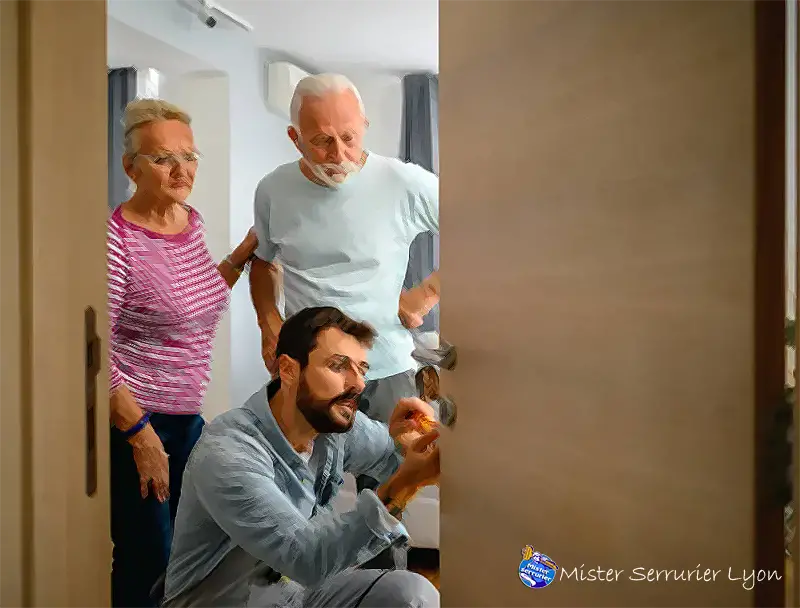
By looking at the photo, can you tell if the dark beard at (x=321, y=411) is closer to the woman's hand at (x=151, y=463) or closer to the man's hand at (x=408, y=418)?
the man's hand at (x=408, y=418)

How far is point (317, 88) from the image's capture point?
1408 mm

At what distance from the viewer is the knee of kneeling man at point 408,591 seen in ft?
4.25

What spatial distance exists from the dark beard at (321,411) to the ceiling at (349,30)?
684 millimetres

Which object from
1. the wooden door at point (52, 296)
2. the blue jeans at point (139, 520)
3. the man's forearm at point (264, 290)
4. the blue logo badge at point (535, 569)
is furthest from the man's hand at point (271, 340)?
the blue logo badge at point (535, 569)

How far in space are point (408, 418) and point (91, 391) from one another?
1.93 ft

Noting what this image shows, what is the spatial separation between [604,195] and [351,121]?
0.94m

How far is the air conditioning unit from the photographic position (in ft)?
4.70

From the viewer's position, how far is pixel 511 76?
26.5 inches

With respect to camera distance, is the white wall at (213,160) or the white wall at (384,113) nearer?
the white wall at (384,113)

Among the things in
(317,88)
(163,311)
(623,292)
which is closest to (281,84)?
(317,88)

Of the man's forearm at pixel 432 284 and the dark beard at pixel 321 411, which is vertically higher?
the man's forearm at pixel 432 284

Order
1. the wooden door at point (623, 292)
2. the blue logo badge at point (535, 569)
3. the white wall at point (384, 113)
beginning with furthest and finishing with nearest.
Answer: the white wall at point (384, 113) → the blue logo badge at point (535, 569) → the wooden door at point (623, 292)

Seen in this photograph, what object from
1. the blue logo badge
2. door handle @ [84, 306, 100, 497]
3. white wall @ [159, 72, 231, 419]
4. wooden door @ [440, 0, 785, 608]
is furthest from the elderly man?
the blue logo badge

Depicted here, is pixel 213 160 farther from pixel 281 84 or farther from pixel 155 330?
pixel 155 330
